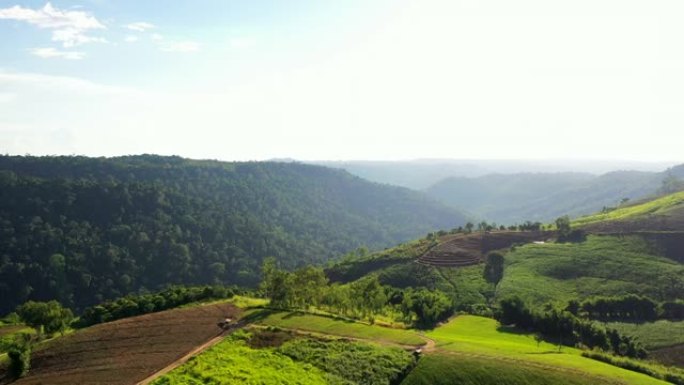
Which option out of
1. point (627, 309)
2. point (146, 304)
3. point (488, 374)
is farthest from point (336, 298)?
point (627, 309)

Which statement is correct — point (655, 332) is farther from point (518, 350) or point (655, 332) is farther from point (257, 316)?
point (257, 316)

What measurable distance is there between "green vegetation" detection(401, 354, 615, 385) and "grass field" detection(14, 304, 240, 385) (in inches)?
1073

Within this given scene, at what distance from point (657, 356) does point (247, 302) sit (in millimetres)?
64055

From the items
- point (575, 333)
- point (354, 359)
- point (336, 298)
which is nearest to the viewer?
point (354, 359)

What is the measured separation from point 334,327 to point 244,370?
17.5m

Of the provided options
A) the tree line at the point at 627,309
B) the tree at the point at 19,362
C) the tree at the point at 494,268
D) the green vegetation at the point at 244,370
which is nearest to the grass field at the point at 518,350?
the green vegetation at the point at 244,370

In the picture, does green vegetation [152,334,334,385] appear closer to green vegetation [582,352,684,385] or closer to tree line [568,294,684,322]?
green vegetation [582,352,684,385]

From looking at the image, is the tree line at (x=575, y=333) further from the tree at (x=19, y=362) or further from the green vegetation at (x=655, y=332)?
the tree at (x=19, y=362)

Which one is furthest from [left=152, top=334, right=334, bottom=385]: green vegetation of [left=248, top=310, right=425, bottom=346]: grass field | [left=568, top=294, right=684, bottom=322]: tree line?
[left=568, top=294, right=684, bottom=322]: tree line

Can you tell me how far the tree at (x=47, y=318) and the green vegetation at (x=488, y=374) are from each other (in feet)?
160

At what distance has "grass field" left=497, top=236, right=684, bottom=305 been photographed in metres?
104

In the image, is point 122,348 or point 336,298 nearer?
point 122,348

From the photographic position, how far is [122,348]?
59.0 meters

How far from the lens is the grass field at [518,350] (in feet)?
175
